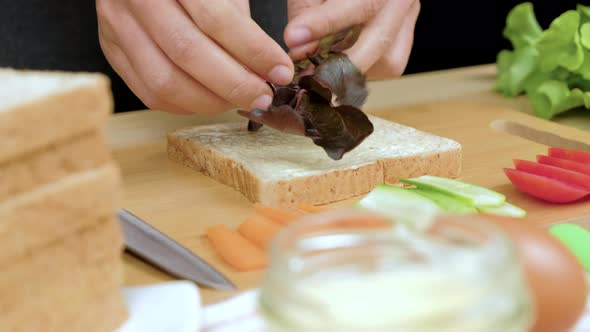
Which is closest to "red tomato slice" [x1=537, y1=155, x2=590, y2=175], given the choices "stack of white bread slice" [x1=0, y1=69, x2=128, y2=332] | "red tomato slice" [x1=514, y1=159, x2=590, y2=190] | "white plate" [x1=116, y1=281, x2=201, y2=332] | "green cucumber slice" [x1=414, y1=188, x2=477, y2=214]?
"red tomato slice" [x1=514, y1=159, x2=590, y2=190]

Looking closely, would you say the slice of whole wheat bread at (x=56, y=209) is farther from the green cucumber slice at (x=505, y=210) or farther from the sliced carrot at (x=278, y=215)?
the green cucumber slice at (x=505, y=210)

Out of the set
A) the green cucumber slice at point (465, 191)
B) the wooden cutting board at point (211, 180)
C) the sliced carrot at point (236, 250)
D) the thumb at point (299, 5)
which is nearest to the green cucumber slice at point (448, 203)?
the green cucumber slice at point (465, 191)

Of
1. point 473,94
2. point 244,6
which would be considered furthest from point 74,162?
point 473,94

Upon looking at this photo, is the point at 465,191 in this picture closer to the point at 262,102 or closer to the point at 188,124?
the point at 262,102

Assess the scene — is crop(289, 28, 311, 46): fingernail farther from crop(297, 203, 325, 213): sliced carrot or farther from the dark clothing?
the dark clothing

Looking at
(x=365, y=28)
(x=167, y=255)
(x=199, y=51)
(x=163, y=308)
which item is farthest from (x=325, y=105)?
(x=163, y=308)
